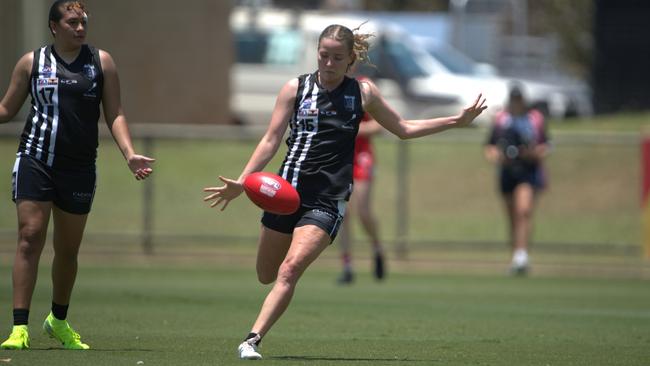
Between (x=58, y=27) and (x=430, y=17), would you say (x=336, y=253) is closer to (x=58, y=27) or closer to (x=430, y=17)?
(x=58, y=27)

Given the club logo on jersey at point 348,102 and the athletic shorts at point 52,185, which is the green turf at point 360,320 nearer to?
the athletic shorts at point 52,185

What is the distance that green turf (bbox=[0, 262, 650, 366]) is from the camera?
880 cm

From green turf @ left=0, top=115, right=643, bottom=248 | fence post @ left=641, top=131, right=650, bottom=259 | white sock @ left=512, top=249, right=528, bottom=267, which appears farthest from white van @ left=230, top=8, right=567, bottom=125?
white sock @ left=512, top=249, right=528, bottom=267

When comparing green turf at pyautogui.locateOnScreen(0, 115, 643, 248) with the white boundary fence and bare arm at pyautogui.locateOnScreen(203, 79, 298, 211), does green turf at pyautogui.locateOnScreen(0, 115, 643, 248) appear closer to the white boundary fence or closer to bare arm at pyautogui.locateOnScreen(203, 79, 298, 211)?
the white boundary fence

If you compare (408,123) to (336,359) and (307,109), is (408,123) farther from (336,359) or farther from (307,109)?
(336,359)

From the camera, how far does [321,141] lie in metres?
8.75

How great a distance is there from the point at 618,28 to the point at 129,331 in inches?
710

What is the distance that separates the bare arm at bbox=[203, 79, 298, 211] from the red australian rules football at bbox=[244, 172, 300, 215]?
4.4 inches

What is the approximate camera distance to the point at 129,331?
1014cm

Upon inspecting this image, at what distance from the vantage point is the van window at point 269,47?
1061 inches

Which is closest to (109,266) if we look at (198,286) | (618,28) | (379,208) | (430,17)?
(198,286)

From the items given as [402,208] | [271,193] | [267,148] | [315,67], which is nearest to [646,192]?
[402,208]

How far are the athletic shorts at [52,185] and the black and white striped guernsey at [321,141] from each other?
135 cm

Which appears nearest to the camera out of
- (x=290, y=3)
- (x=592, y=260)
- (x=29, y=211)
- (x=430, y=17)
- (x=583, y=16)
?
(x=29, y=211)
